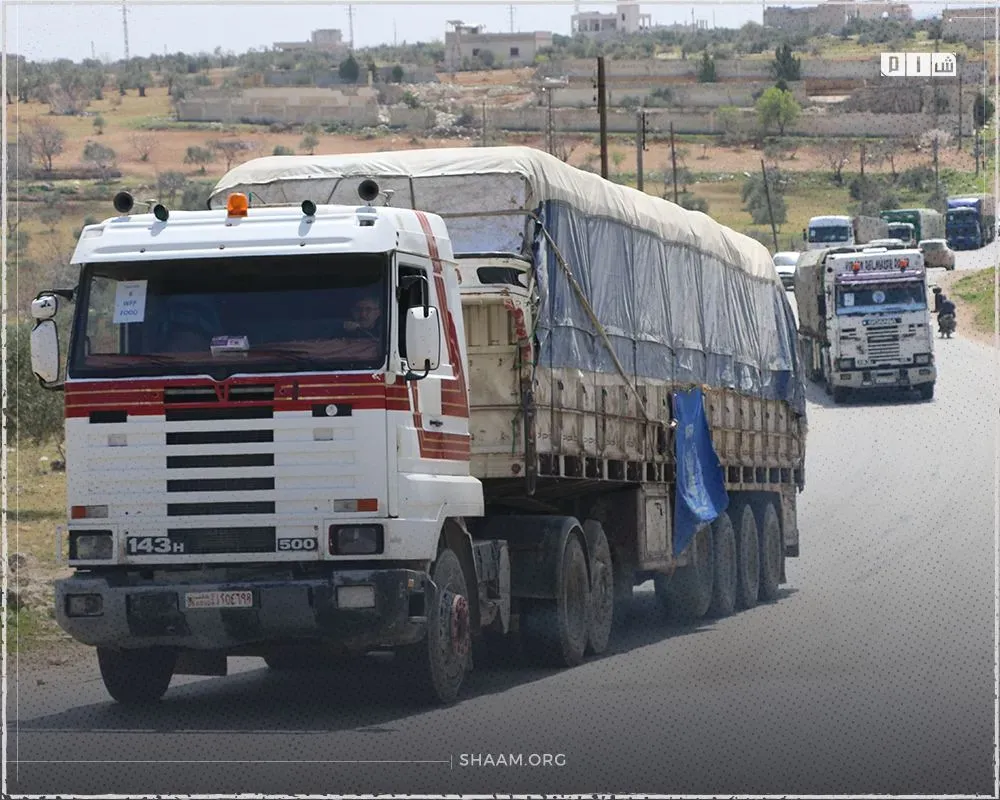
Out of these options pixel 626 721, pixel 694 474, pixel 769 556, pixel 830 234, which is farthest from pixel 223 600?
pixel 830 234

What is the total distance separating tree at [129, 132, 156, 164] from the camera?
77844 mm

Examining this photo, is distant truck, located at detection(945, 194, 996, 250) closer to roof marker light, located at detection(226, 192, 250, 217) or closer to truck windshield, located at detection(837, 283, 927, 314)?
truck windshield, located at detection(837, 283, 927, 314)

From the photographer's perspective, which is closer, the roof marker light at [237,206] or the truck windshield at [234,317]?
the truck windshield at [234,317]

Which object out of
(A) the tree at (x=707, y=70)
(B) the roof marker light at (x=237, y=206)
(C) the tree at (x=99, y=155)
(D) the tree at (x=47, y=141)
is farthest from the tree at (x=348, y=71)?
(B) the roof marker light at (x=237, y=206)

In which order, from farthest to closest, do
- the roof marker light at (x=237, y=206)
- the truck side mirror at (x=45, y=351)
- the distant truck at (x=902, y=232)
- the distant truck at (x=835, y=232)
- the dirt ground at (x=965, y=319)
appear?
the distant truck at (x=902, y=232) < the distant truck at (x=835, y=232) < the dirt ground at (x=965, y=319) < the roof marker light at (x=237, y=206) < the truck side mirror at (x=45, y=351)

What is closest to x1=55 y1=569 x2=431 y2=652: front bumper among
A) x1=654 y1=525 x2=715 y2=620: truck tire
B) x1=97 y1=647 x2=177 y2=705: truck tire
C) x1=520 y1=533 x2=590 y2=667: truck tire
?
x1=97 y1=647 x2=177 y2=705: truck tire

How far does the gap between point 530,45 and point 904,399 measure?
165ft

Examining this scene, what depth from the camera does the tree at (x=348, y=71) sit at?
95.1 metres

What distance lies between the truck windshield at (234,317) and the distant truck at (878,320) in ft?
102

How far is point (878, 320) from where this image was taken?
135 feet

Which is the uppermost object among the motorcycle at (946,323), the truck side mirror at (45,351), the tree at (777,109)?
the tree at (777,109)

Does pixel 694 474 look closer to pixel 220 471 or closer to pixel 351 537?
pixel 351 537

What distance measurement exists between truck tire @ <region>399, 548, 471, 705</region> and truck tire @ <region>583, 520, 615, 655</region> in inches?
111

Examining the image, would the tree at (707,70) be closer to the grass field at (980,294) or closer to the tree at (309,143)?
the tree at (309,143)
